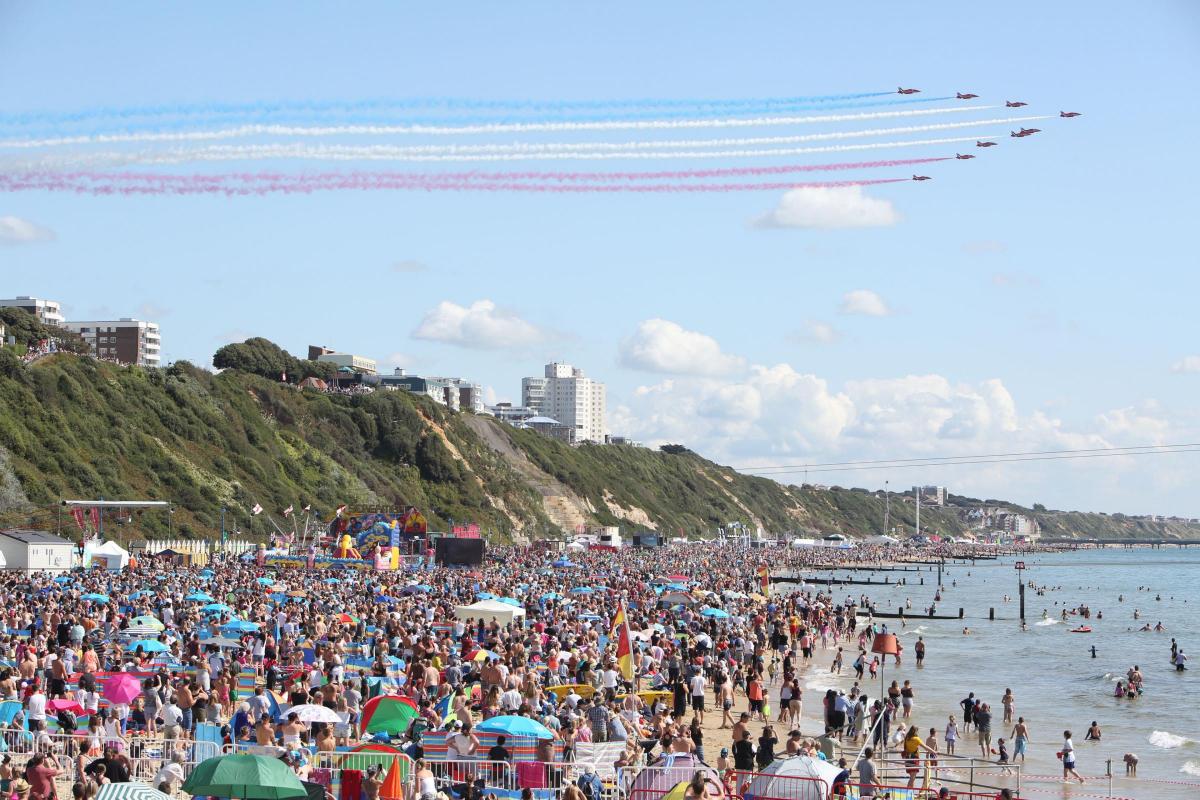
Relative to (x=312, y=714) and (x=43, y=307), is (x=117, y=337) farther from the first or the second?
(x=312, y=714)

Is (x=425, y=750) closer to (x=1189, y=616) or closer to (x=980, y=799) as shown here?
(x=980, y=799)

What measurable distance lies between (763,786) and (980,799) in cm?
313

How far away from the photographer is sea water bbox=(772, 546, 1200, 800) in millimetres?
23797

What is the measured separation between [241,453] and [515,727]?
74.6 m

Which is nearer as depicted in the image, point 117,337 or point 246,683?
point 246,683

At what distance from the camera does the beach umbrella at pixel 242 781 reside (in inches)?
438

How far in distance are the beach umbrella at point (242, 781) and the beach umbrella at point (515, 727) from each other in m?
4.42

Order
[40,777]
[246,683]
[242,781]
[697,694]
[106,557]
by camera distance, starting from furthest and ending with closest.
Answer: [106,557] < [697,694] < [246,683] < [40,777] < [242,781]

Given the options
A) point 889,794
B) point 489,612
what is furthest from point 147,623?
point 889,794

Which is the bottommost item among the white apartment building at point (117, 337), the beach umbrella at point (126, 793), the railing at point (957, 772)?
the railing at point (957, 772)

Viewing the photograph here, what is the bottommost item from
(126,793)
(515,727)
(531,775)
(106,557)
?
(531,775)

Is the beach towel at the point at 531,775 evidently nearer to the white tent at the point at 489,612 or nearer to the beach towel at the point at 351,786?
the beach towel at the point at 351,786

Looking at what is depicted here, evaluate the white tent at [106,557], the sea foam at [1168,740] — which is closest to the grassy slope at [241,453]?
the white tent at [106,557]

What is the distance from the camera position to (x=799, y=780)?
13.9 metres
